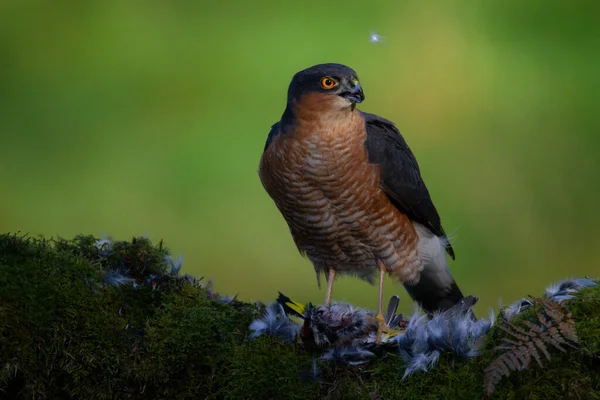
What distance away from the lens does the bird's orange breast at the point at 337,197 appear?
4.12 meters

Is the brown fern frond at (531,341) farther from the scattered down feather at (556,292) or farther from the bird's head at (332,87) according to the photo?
the bird's head at (332,87)

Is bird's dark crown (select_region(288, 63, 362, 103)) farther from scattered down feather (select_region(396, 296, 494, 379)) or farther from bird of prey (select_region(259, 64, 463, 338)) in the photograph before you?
scattered down feather (select_region(396, 296, 494, 379))

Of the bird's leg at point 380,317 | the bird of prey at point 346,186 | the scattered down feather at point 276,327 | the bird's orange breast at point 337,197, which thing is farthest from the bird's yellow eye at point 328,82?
the scattered down feather at point 276,327

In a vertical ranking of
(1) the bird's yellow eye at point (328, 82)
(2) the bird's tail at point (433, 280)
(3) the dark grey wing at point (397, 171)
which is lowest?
(2) the bird's tail at point (433, 280)

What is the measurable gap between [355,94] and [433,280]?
1389 mm

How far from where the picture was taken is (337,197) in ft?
13.8

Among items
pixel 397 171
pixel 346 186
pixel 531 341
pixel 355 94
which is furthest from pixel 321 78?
pixel 531 341

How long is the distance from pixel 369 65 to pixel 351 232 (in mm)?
3935

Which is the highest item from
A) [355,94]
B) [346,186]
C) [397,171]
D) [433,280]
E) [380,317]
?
[355,94]

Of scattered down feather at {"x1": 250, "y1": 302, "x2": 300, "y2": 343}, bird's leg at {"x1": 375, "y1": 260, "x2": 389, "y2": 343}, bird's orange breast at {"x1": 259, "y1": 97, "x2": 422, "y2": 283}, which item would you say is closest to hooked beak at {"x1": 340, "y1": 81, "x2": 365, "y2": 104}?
bird's orange breast at {"x1": 259, "y1": 97, "x2": 422, "y2": 283}

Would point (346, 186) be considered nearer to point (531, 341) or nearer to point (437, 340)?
point (437, 340)

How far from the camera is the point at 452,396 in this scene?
8.51 ft

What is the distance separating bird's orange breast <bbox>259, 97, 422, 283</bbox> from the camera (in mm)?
4117

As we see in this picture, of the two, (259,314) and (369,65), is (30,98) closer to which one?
(369,65)
